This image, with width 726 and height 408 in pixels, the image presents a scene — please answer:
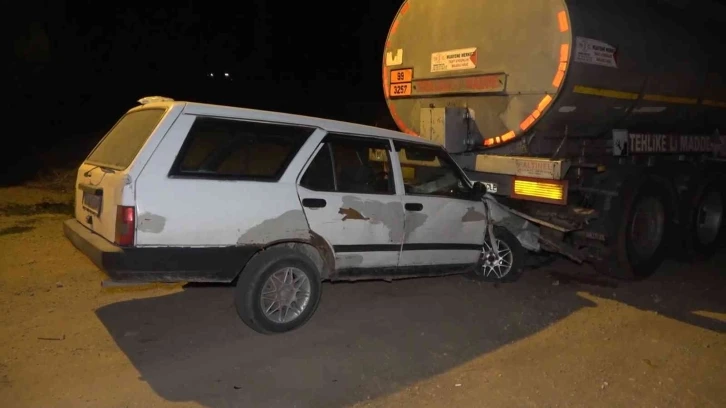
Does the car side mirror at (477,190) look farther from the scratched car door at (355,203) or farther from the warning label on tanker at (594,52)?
the warning label on tanker at (594,52)

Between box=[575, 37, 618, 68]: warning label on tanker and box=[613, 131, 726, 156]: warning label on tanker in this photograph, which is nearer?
box=[575, 37, 618, 68]: warning label on tanker

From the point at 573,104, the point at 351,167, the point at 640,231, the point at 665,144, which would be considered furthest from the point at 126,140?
the point at 665,144

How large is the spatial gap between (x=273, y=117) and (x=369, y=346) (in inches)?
79.1

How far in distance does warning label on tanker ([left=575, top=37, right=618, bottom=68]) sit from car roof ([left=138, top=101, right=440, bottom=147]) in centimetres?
194

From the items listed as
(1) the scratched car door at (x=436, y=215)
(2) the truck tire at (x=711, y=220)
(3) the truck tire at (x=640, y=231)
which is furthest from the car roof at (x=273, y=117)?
(2) the truck tire at (x=711, y=220)

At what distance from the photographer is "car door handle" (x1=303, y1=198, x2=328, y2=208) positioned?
5.17 metres

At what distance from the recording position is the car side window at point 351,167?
5319mm

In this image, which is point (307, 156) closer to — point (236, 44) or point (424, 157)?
point (424, 157)

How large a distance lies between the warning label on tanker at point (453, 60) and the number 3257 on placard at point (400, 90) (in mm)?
480

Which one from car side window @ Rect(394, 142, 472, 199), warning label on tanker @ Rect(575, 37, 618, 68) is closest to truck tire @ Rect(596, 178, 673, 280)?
warning label on tanker @ Rect(575, 37, 618, 68)

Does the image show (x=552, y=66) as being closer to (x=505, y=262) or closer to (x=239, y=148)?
(x=505, y=262)

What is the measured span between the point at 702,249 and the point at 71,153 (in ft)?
50.4

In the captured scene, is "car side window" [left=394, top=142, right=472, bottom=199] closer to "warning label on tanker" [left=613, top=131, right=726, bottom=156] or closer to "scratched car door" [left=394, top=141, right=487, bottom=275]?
"scratched car door" [left=394, top=141, right=487, bottom=275]

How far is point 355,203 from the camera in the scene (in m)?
5.50
